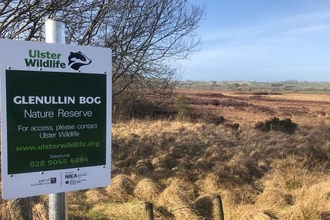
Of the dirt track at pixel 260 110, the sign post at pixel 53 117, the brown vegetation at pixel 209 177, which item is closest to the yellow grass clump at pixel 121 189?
the brown vegetation at pixel 209 177

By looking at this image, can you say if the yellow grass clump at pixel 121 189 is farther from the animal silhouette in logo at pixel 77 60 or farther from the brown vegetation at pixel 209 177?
the animal silhouette in logo at pixel 77 60

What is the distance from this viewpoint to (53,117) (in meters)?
2.10

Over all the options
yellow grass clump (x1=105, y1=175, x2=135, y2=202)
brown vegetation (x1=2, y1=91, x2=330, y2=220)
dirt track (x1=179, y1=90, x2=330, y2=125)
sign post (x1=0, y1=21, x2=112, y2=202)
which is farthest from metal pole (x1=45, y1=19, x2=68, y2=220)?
dirt track (x1=179, y1=90, x2=330, y2=125)

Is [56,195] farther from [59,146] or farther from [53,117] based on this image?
[53,117]

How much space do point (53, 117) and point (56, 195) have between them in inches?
21.0

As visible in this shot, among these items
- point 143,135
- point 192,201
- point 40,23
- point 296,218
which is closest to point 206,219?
point 192,201

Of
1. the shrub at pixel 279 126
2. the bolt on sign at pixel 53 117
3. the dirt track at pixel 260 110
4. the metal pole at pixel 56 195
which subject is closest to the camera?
the bolt on sign at pixel 53 117

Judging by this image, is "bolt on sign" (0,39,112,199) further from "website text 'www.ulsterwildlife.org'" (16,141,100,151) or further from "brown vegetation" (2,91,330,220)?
"brown vegetation" (2,91,330,220)

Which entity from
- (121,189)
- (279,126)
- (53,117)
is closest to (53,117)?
(53,117)

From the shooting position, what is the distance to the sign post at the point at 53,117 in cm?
199

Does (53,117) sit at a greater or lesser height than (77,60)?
lesser

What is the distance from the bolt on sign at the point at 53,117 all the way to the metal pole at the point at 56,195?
7 centimetres

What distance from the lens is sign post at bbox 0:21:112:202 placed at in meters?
1.99

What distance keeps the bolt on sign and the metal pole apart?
0.07 meters
